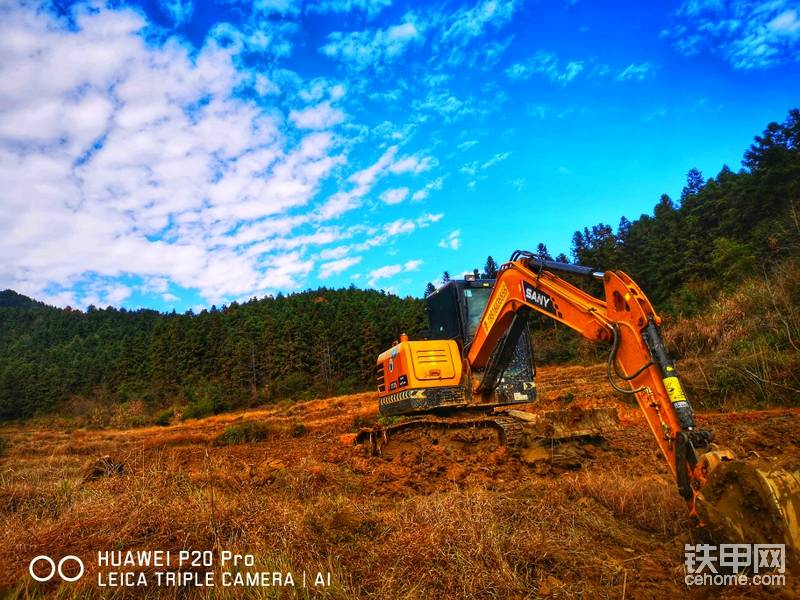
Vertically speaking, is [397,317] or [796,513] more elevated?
[397,317]

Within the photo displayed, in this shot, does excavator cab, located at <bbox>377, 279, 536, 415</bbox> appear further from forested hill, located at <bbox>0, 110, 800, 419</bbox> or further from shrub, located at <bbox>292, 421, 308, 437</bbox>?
shrub, located at <bbox>292, 421, 308, 437</bbox>

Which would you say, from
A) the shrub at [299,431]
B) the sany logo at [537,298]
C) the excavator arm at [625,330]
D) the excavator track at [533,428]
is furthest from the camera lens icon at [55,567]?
the shrub at [299,431]

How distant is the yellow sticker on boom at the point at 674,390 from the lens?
384 centimetres

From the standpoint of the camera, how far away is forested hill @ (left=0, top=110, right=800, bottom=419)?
1238 cm

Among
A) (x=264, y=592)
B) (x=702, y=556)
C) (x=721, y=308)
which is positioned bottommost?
(x=702, y=556)

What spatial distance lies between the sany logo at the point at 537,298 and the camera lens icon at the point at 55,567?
198 inches

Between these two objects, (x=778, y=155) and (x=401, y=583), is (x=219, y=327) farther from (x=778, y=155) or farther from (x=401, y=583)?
(x=401, y=583)

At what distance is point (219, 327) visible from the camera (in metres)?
78.6

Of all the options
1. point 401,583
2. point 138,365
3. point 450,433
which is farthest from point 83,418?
point 401,583

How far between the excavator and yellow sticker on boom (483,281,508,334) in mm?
16

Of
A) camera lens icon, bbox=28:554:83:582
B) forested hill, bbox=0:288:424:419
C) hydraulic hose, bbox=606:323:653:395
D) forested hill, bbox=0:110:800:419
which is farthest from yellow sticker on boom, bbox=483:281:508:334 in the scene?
forested hill, bbox=0:288:424:419

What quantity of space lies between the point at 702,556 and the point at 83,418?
7079cm

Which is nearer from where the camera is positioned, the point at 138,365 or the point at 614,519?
the point at 614,519

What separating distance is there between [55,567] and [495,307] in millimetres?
5689
